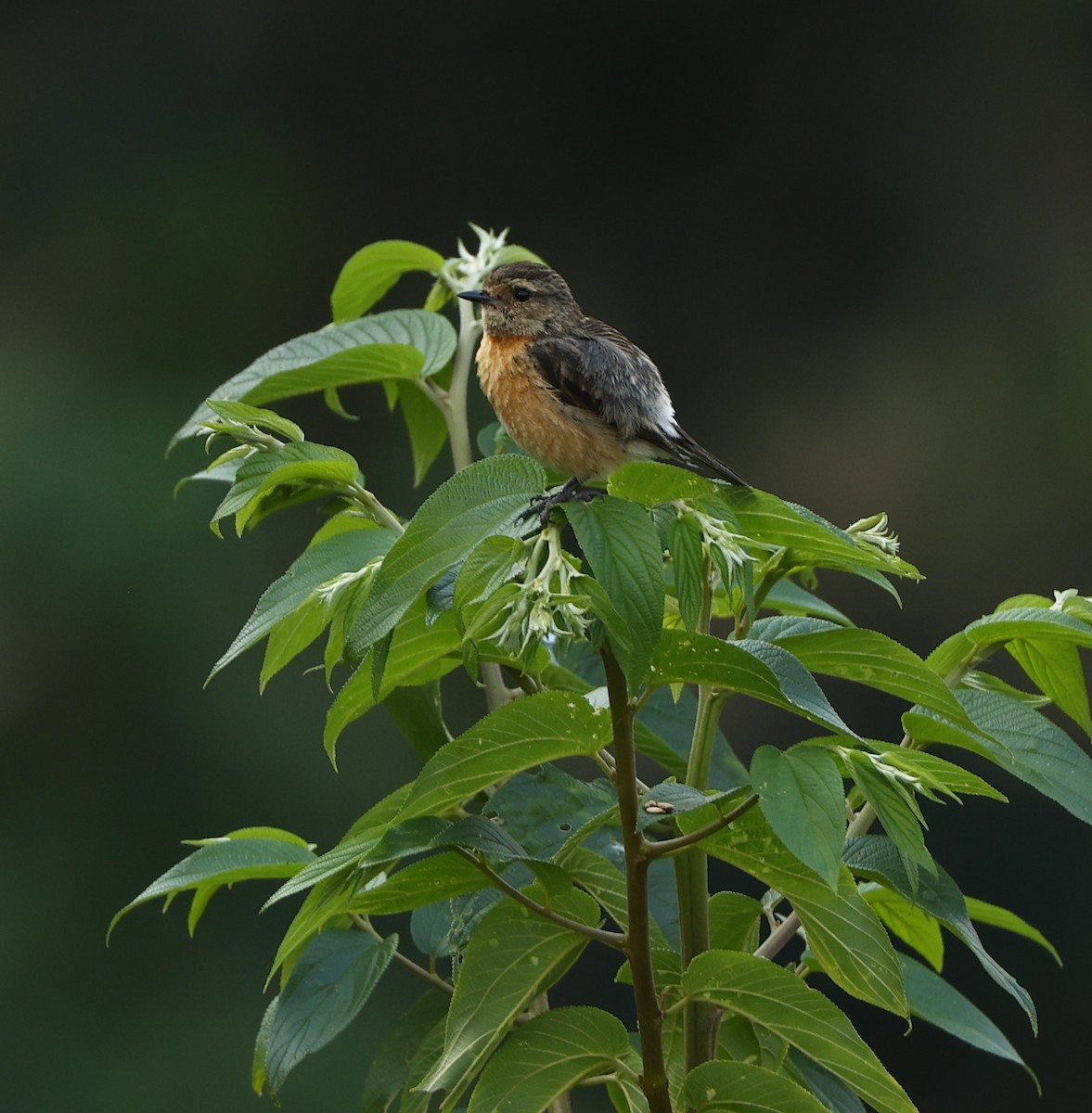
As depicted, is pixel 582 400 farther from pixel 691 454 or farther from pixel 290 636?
pixel 290 636

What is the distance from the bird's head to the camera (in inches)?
47.3

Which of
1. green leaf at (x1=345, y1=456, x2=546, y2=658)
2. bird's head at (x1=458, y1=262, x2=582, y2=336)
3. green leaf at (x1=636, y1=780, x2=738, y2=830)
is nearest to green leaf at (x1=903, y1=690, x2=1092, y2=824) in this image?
green leaf at (x1=636, y1=780, x2=738, y2=830)

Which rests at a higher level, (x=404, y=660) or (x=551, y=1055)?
(x=404, y=660)

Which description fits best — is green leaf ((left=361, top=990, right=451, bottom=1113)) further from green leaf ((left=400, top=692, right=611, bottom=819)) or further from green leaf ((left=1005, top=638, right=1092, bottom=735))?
green leaf ((left=1005, top=638, right=1092, bottom=735))

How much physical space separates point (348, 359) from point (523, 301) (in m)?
0.38

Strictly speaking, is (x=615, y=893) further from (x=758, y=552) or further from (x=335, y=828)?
(x=335, y=828)

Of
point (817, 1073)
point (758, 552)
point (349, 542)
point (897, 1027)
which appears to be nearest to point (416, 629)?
point (349, 542)

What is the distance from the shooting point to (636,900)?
58cm

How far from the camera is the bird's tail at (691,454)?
892mm

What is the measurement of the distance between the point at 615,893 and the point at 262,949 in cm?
343

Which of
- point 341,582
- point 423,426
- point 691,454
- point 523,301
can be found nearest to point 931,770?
point 341,582

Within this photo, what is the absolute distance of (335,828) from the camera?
3.78 m

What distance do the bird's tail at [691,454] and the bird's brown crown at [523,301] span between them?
0.23m

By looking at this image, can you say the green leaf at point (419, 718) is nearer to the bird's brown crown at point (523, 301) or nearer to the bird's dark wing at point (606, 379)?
the bird's dark wing at point (606, 379)
